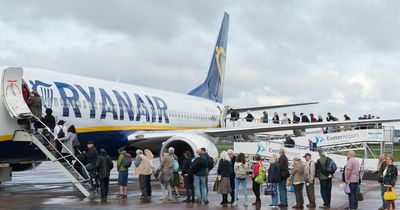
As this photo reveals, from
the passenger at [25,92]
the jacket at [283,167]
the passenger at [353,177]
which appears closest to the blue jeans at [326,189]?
the passenger at [353,177]

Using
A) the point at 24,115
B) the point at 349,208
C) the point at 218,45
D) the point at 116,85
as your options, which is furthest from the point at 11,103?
the point at 218,45

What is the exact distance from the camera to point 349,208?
1395cm

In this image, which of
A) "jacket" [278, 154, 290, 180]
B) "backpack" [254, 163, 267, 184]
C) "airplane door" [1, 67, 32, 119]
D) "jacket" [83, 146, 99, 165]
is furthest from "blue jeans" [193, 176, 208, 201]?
→ "airplane door" [1, 67, 32, 119]

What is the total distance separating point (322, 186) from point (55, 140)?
258 inches

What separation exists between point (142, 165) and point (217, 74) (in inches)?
714

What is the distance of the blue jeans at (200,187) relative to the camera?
588 inches

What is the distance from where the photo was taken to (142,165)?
620 inches

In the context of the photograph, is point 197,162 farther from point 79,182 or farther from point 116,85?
point 116,85

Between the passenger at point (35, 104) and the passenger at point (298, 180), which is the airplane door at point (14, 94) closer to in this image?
the passenger at point (35, 104)

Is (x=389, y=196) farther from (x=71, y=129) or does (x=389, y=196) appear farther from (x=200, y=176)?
(x=71, y=129)

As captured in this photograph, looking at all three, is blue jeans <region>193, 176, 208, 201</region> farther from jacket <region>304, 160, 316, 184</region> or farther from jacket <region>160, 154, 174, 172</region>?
jacket <region>304, 160, 316, 184</region>

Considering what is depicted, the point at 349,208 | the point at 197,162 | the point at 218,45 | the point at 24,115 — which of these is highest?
the point at 218,45

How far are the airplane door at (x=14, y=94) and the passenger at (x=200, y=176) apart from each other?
408 centimetres

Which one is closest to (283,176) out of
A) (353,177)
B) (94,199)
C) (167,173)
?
(353,177)
